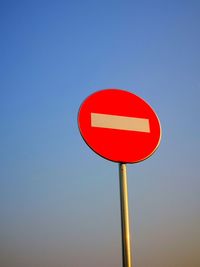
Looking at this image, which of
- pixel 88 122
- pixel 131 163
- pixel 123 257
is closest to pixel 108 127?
pixel 88 122

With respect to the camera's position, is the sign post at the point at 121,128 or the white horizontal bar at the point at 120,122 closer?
the sign post at the point at 121,128

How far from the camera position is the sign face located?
154 centimetres

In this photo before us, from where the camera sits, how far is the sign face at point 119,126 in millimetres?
1539

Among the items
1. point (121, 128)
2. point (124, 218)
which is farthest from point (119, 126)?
point (124, 218)

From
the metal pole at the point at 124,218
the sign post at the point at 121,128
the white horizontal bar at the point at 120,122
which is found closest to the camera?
the metal pole at the point at 124,218

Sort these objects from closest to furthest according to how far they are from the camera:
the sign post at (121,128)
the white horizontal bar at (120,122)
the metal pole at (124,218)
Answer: the metal pole at (124,218) → the sign post at (121,128) → the white horizontal bar at (120,122)

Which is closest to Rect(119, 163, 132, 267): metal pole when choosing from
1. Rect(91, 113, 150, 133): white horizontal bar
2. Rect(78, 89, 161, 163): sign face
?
Rect(78, 89, 161, 163): sign face

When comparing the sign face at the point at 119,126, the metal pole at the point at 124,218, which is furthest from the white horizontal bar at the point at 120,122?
the metal pole at the point at 124,218

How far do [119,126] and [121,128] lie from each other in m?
0.02

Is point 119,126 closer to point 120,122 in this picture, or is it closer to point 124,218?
point 120,122

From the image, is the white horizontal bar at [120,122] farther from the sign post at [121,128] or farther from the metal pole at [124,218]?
the metal pole at [124,218]

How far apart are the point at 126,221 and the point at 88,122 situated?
650 millimetres

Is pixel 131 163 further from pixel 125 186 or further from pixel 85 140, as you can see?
pixel 85 140

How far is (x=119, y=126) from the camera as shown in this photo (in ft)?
5.45
